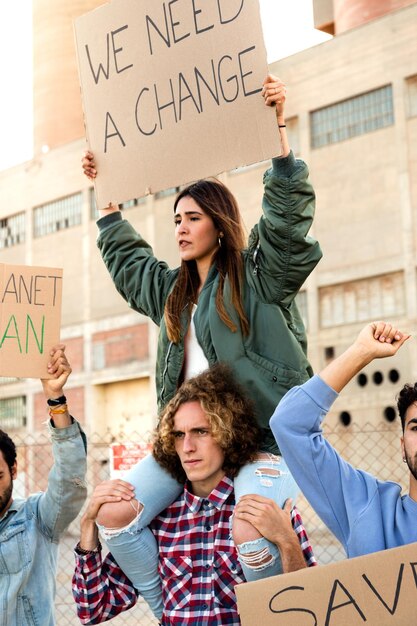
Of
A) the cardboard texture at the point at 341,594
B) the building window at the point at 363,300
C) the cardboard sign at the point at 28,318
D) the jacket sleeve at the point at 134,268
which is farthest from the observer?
the building window at the point at 363,300

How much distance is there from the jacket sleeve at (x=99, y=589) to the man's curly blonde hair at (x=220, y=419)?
0.43 metres

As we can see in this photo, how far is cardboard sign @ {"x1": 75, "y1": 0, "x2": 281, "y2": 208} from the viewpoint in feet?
12.0

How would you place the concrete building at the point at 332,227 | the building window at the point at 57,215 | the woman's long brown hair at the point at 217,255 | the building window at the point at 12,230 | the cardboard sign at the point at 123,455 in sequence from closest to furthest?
1. the woman's long brown hair at the point at 217,255
2. the cardboard sign at the point at 123,455
3. the concrete building at the point at 332,227
4. the building window at the point at 57,215
5. the building window at the point at 12,230

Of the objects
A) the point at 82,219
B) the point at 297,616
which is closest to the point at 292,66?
the point at 82,219

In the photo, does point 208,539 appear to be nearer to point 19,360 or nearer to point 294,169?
point 19,360

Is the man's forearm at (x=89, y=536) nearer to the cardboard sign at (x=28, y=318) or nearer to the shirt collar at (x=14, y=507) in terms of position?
the shirt collar at (x=14, y=507)

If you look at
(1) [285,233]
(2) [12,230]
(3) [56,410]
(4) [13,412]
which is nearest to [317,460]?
(1) [285,233]

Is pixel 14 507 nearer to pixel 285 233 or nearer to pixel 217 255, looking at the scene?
pixel 217 255

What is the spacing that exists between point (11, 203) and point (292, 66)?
13349 mm

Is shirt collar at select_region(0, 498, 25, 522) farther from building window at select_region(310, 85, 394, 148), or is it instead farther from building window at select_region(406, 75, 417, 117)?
building window at select_region(310, 85, 394, 148)

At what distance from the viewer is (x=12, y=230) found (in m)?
36.3

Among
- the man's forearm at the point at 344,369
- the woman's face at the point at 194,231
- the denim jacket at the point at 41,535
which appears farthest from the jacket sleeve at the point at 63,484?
the man's forearm at the point at 344,369

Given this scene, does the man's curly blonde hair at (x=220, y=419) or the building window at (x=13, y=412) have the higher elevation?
the building window at (x=13, y=412)

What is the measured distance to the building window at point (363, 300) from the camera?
24047 mm
